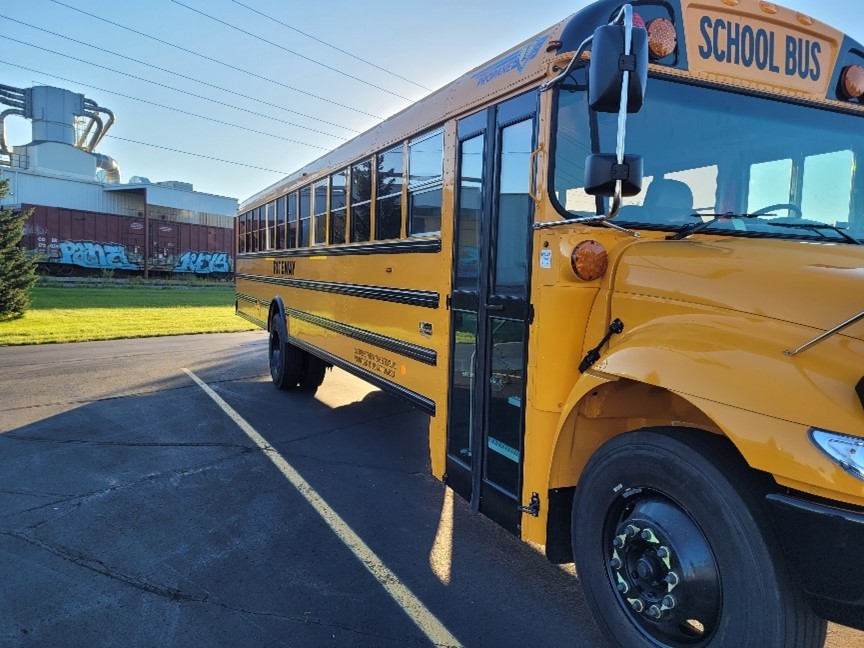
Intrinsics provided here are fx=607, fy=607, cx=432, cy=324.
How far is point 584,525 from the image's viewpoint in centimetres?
245

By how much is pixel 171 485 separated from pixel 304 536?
1381 millimetres

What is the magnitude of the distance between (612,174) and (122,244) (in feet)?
118

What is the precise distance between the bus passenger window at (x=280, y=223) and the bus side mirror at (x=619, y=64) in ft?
19.9

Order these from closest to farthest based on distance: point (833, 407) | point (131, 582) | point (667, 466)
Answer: point (833, 407) → point (667, 466) → point (131, 582)

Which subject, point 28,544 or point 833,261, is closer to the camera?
point 833,261

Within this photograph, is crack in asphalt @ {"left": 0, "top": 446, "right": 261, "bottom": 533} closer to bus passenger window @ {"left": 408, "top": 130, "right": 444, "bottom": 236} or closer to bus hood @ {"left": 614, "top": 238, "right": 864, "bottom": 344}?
bus passenger window @ {"left": 408, "top": 130, "right": 444, "bottom": 236}

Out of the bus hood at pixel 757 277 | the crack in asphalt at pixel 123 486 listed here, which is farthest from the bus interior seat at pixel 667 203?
the crack in asphalt at pixel 123 486

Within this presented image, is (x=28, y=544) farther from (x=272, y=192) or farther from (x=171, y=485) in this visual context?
(x=272, y=192)

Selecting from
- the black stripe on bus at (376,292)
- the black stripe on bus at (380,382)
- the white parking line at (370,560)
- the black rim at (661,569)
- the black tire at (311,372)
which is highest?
the black stripe on bus at (376,292)

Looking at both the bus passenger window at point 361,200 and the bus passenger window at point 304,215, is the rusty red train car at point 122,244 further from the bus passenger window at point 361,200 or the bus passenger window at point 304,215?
the bus passenger window at point 361,200

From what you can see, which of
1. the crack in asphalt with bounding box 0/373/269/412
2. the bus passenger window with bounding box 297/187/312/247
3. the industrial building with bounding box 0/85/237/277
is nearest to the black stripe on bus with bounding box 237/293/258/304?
the crack in asphalt with bounding box 0/373/269/412

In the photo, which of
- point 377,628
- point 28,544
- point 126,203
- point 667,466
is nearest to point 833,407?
point 667,466

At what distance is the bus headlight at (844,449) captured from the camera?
1.57 m

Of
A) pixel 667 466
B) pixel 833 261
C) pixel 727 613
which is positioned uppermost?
pixel 833 261
